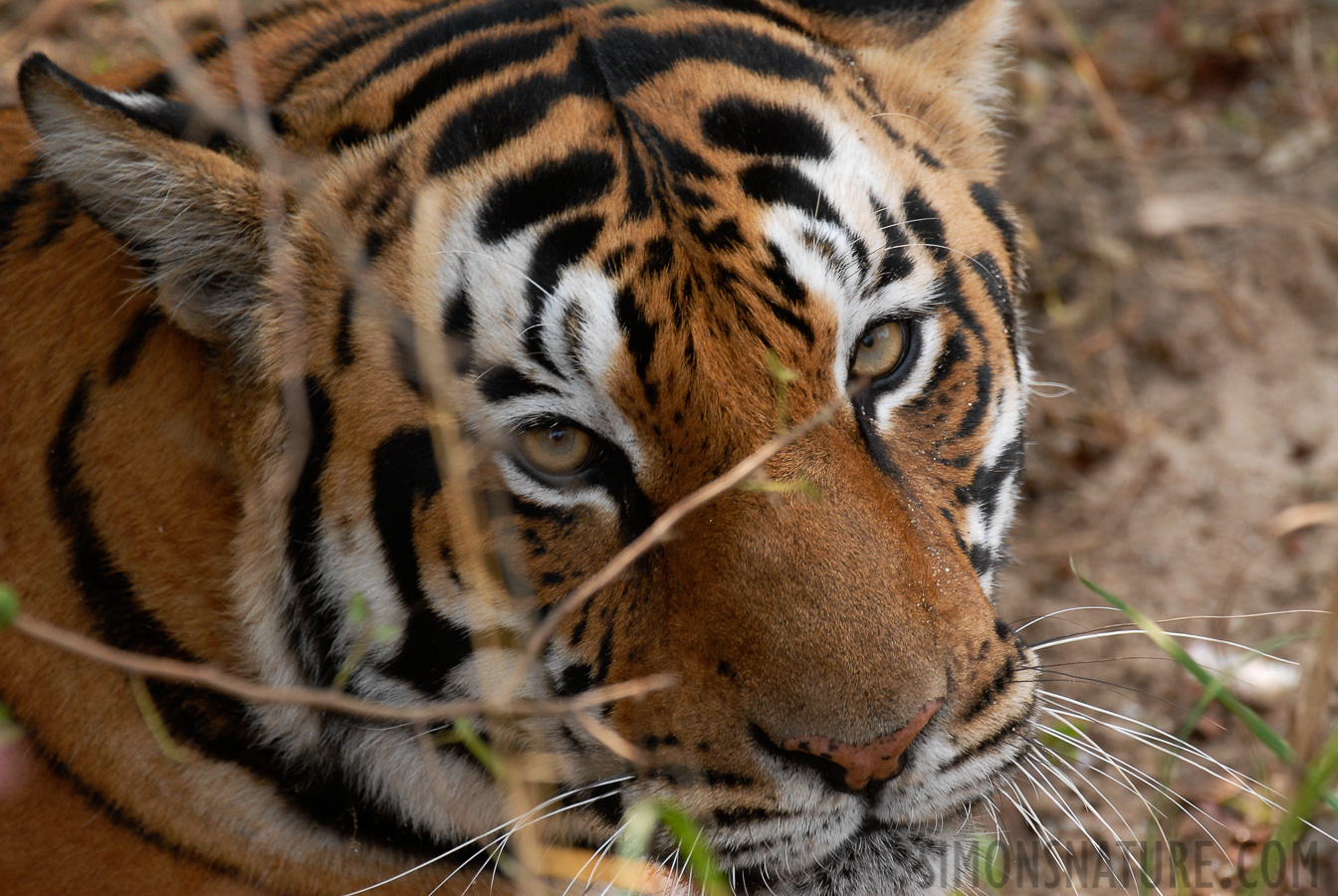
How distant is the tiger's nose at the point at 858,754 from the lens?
1.52 metres

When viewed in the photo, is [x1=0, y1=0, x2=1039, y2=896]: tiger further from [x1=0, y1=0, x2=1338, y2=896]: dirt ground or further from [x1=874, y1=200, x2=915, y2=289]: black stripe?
[x1=0, y1=0, x2=1338, y2=896]: dirt ground

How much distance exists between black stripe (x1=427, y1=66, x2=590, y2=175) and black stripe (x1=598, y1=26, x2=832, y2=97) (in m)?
0.06

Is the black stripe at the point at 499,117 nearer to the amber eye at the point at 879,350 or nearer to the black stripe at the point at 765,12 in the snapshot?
the black stripe at the point at 765,12

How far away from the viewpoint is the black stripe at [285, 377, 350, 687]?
5.85 feet

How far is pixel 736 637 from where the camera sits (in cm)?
159

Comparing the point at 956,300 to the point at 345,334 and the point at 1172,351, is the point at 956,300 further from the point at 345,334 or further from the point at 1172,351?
the point at 1172,351

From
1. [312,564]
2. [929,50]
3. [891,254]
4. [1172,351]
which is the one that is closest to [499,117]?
[891,254]

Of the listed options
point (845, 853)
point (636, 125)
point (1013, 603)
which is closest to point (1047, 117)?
point (1013, 603)

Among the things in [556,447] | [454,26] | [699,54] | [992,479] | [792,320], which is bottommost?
[992,479]

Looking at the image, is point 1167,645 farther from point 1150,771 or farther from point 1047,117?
point 1047,117

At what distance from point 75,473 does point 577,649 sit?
75 centimetres

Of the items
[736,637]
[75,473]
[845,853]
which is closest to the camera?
[736,637]

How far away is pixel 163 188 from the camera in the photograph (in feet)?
5.47

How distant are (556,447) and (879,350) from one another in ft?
1.55
